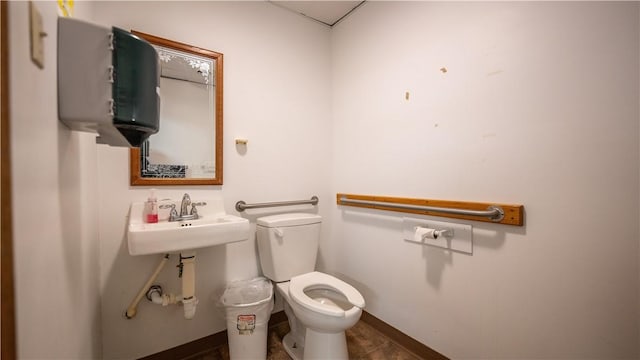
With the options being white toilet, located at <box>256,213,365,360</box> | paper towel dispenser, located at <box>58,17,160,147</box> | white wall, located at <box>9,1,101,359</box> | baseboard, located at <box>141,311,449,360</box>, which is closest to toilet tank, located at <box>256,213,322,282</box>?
white toilet, located at <box>256,213,365,360</box>

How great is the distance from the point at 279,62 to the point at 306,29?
0.39m

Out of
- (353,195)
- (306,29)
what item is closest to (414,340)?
(353,195)

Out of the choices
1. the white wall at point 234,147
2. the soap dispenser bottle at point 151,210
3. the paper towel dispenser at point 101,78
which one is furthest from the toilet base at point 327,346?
the paper towel dispenser at point 101,78

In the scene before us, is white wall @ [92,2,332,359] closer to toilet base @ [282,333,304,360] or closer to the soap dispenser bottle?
the soap dispenser bottle

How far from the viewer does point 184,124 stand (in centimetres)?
151

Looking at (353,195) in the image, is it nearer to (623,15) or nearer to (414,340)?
(414,340)

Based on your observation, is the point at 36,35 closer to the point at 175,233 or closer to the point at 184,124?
the point at 175,233

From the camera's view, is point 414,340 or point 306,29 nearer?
point 414,340

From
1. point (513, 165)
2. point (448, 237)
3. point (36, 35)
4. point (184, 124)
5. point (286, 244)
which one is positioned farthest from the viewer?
point (286, 244)

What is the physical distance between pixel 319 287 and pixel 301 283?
120mm

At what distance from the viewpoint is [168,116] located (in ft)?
4.83

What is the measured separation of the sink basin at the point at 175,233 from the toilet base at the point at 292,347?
784 mm

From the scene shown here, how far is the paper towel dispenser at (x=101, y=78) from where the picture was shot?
0.69m

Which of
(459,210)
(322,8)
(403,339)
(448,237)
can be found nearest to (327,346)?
(403,339)
